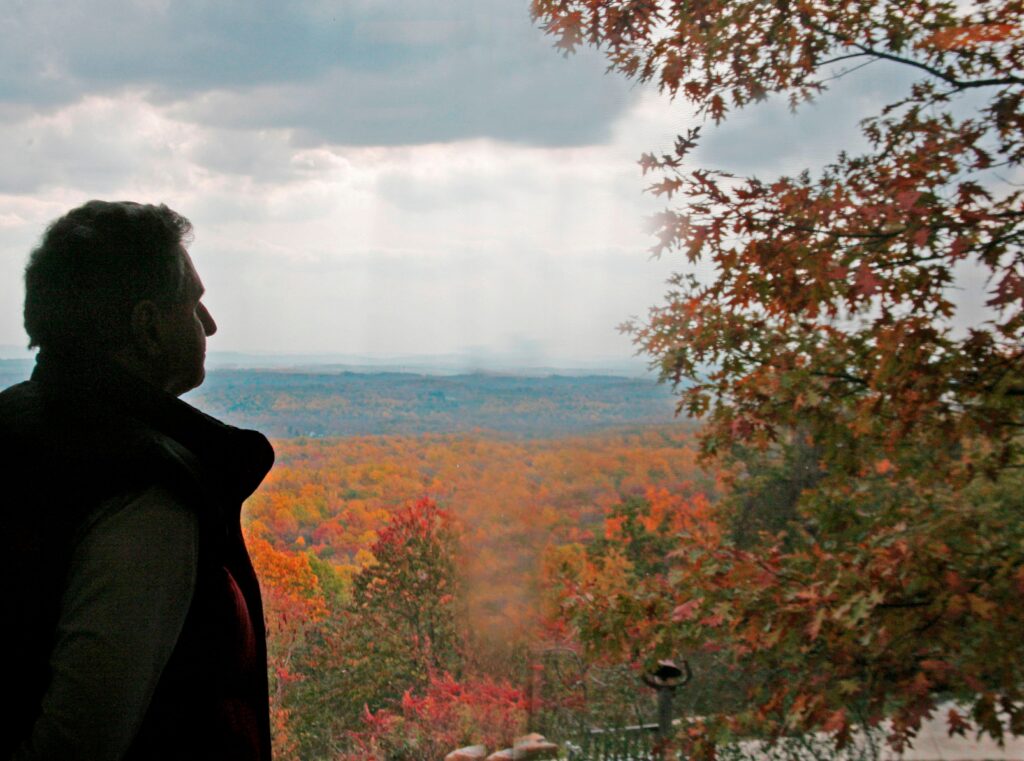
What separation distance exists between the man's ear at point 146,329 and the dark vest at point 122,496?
1.7 inches

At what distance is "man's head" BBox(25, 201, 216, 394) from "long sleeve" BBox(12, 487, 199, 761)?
168 millimetres

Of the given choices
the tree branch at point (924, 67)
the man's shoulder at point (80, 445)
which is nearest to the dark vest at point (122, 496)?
the man's shoulder at point (80, 445)

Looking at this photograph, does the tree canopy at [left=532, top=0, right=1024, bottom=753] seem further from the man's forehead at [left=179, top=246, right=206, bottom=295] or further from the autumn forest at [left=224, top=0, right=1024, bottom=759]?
the man's forehead at [left=179, top=246, right=206, bottom=295]

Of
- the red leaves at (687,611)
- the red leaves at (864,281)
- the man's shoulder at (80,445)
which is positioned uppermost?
the red leaves at (864,281)

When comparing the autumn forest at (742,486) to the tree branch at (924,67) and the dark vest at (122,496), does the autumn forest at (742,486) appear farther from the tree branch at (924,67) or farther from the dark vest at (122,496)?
the dark vest at (122,496)

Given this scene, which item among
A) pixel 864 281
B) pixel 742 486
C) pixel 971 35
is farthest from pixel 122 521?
pixel 742 486

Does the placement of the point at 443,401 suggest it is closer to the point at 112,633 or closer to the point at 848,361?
the point at 848,361

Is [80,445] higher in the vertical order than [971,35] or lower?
lower

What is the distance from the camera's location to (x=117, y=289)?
755 mm

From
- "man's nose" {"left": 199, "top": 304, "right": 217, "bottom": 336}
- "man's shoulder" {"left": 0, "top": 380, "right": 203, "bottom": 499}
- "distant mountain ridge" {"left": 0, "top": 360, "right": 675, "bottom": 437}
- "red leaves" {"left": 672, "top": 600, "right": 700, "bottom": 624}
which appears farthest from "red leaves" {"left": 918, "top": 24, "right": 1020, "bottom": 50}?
"man's shoulder" {"left": 0, "top": 380, "right": 203, "bottom": 499}

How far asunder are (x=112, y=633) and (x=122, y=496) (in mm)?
102

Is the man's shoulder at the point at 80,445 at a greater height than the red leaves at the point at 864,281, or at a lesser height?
lesser

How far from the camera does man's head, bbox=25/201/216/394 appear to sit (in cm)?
74

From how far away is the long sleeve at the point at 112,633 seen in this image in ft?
2.02
